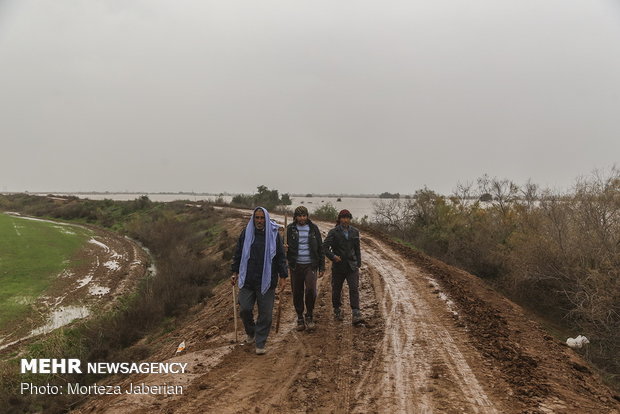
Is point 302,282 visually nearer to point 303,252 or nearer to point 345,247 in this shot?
point 303,252

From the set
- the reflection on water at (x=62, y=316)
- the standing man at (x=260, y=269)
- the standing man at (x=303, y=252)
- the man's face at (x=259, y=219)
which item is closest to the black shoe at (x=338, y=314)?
the standing man at (x=303, y=252)

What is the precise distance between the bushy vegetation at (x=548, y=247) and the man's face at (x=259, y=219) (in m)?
6.09

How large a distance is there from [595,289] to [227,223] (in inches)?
853

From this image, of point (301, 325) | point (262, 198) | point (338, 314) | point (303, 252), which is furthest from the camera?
point (262, 198)

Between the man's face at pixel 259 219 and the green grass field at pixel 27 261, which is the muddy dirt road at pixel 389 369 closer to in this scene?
the man's face at pixel 259 219

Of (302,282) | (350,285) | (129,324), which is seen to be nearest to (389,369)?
(350,285)

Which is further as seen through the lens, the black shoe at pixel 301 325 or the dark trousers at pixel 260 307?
the black shoe at pixel 301 325

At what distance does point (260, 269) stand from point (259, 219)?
2.45 feet

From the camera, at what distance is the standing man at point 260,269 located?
17.9 feet

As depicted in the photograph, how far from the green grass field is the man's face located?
9.77m

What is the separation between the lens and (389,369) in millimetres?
4879

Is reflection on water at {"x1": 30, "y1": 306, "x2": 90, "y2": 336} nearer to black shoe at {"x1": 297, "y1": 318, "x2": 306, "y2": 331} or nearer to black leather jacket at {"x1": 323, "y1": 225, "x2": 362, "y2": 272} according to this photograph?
black shoe at {"x1": 297, "y1": 318, "x2": 306, "y2": 331}

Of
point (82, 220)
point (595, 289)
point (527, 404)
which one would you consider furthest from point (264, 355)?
point (82, 220)

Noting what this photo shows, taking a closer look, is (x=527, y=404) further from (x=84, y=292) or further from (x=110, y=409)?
(x=84, y=292)
